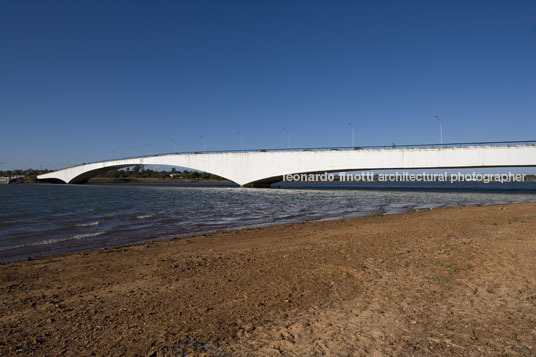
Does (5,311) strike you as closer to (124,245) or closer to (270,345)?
(270,345)

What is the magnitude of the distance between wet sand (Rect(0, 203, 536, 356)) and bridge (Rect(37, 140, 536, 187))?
32.8 m

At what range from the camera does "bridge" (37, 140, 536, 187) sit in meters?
34.8

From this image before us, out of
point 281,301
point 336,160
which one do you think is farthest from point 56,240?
point 336,160

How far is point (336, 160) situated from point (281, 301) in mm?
38983

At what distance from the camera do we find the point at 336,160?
4203 centimetres

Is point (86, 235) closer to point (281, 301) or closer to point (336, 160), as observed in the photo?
point (281, 301)

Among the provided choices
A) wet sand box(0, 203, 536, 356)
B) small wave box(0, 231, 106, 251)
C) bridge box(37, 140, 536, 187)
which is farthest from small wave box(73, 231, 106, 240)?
bridge box(37, 140, 536, 187)

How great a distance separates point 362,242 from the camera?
7797 millimetres

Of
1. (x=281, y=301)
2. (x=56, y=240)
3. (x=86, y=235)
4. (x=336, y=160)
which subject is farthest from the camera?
(x=336, y=160)

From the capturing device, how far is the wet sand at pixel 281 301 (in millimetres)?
3062

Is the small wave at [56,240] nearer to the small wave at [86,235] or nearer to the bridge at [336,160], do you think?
the small wave at [86,235]

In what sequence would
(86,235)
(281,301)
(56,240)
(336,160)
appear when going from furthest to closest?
1. (336,160)
2. (86,235)
3. (56,240)
4. (281,301)

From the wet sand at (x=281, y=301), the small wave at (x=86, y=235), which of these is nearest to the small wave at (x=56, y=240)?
the small wave at (x=86, y=235)

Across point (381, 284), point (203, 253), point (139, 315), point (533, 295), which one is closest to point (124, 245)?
point (203, 253)
